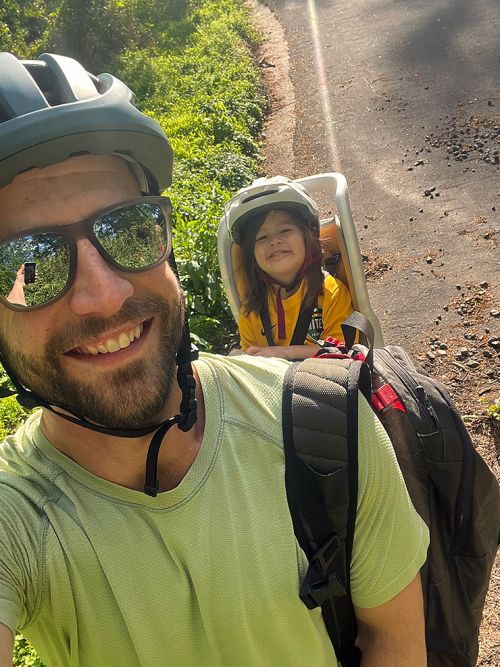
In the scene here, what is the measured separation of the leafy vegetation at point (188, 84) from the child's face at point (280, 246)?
1830 mm

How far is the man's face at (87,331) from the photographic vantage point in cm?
154

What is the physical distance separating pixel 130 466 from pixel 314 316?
236 cm

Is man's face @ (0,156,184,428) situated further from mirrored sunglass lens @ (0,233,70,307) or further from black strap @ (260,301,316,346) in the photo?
black strap @ (260,301,316,346)

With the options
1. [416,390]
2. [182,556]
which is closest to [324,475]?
[182,556]

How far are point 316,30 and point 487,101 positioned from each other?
659cm

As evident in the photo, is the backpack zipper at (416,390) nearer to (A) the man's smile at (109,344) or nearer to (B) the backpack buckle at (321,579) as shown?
(B) the backpack buckle at (321,579)

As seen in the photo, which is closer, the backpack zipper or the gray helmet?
the gray helmet

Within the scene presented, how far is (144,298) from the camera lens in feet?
5.40

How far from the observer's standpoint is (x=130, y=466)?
160 cm

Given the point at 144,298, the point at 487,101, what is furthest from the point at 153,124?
the point at 487,101

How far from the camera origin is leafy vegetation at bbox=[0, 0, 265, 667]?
6.03 metres

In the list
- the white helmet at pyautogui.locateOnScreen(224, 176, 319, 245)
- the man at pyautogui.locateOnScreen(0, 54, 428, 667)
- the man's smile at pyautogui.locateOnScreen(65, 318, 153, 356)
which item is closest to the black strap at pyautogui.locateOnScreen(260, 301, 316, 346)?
the white helmet at pyautogui.locateOnScreen(224, 176, 319, 245)

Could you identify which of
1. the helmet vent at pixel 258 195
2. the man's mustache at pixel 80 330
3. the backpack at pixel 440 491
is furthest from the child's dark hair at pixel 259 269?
the man's mustache at pixel 80 330

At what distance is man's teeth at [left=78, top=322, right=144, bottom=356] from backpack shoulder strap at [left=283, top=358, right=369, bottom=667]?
43cm
